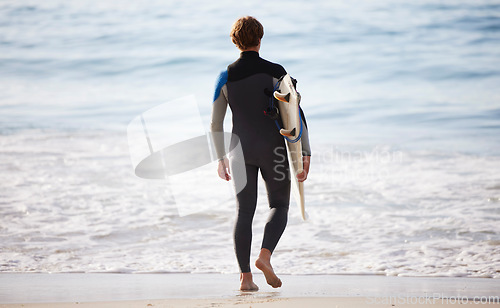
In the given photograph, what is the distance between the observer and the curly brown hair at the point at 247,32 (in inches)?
135

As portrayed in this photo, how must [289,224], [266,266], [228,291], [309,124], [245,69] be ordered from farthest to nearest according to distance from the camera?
[309,124] < [289,224] < [228,291] < [245,69] < [266,266]

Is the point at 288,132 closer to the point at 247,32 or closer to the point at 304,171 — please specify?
the point at 304,171

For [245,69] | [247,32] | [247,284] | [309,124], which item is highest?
[247,32]

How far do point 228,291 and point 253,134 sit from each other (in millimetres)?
1025

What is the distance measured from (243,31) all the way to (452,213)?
405cm

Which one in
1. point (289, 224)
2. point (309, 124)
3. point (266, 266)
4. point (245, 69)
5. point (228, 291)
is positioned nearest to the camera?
point (266, 266)

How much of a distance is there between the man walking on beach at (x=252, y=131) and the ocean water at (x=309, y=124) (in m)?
1.15

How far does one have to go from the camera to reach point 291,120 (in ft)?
11.3

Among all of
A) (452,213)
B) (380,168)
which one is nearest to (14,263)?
(452,213)

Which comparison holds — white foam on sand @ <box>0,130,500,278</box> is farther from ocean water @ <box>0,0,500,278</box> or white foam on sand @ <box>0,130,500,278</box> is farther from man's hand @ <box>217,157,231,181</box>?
man's hand @ <box>217,157,231,181</box>

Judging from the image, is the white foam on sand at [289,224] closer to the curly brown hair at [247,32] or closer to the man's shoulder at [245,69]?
the man's shoulder at [245,69]

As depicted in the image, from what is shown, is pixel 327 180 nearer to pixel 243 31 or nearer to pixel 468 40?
pixel 243 31

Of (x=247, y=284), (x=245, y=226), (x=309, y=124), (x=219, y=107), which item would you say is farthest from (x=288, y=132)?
(x=309, y=124)

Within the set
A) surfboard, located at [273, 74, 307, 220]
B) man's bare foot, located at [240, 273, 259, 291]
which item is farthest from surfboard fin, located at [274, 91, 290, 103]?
man's bare foot, located at [240, 273, 259, 291]
